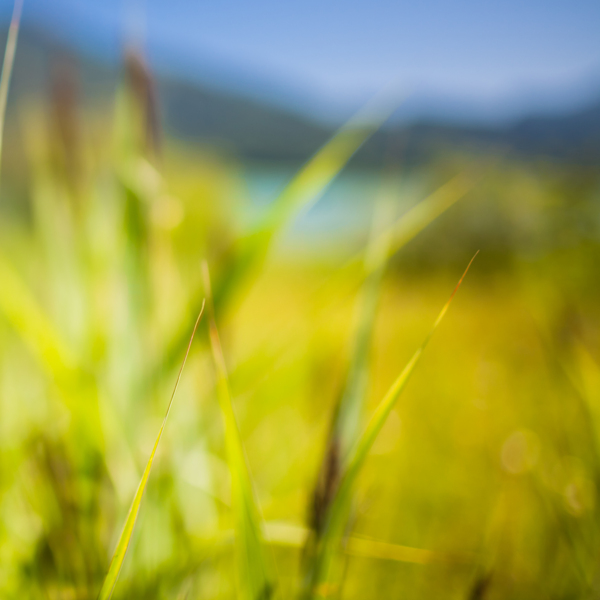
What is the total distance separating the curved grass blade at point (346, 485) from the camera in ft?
0.59

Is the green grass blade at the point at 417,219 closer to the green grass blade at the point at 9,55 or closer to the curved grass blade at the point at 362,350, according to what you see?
the curved grass blade at the point at 362,350

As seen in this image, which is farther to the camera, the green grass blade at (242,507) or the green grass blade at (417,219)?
the green grass blade at (417,219)

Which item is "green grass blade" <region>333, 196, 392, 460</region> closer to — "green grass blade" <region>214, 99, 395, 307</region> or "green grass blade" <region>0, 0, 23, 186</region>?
"green grass blade" <region>214, 99, 395, 307</region>

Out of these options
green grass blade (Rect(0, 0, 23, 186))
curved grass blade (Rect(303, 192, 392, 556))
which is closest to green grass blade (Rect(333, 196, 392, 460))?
curved grass blade (Rect(303, 192, 392, 556))

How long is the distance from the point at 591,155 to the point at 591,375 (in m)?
1.36

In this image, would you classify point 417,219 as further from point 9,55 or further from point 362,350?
point 9,55

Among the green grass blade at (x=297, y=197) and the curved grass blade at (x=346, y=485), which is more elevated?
the green grass blade at (x=297, y=197)

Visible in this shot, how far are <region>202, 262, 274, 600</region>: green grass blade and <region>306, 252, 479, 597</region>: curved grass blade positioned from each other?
0.09 feet

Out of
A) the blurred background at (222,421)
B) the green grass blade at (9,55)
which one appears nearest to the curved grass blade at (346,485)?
the blurred background at (222,421)

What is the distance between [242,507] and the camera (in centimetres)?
18

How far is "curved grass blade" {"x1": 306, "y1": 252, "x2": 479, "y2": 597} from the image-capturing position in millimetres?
180

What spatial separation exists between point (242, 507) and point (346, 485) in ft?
0.17

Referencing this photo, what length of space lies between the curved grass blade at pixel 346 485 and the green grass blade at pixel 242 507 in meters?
0.03

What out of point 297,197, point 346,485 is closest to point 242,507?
point 346,485
